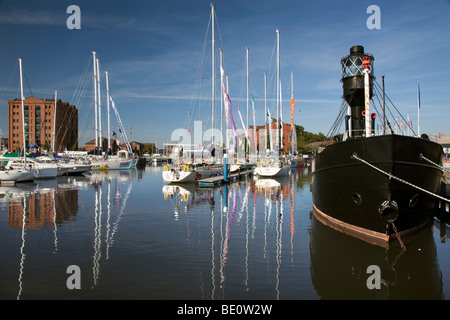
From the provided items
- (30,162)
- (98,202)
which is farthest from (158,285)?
(30,162)

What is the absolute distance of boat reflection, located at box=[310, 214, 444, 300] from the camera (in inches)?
301

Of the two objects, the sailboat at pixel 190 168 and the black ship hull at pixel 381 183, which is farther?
the sailboat at pixel 190 168

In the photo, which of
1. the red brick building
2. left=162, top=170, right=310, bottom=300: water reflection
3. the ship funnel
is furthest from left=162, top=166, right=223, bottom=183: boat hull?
the red brick building

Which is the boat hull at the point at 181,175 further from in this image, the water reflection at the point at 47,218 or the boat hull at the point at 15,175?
the boat hull at the point at 15,175

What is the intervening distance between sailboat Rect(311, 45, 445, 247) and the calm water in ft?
2.21

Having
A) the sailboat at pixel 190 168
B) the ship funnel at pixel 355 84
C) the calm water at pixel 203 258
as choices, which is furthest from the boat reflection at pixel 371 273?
the sailboat at pixel 190 168

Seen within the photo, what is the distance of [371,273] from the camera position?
8727 millimetres

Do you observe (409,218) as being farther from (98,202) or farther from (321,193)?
(98,202)

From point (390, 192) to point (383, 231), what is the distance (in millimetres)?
1445

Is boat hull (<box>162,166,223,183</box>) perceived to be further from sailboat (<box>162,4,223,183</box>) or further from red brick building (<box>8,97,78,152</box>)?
red brick building (<box>8,97,78,152</box>)

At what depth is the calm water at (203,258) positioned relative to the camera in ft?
25.1

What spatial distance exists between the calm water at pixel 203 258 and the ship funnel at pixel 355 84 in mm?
4819

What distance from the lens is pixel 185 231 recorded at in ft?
44.1

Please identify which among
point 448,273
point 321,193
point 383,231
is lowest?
point 448,273
